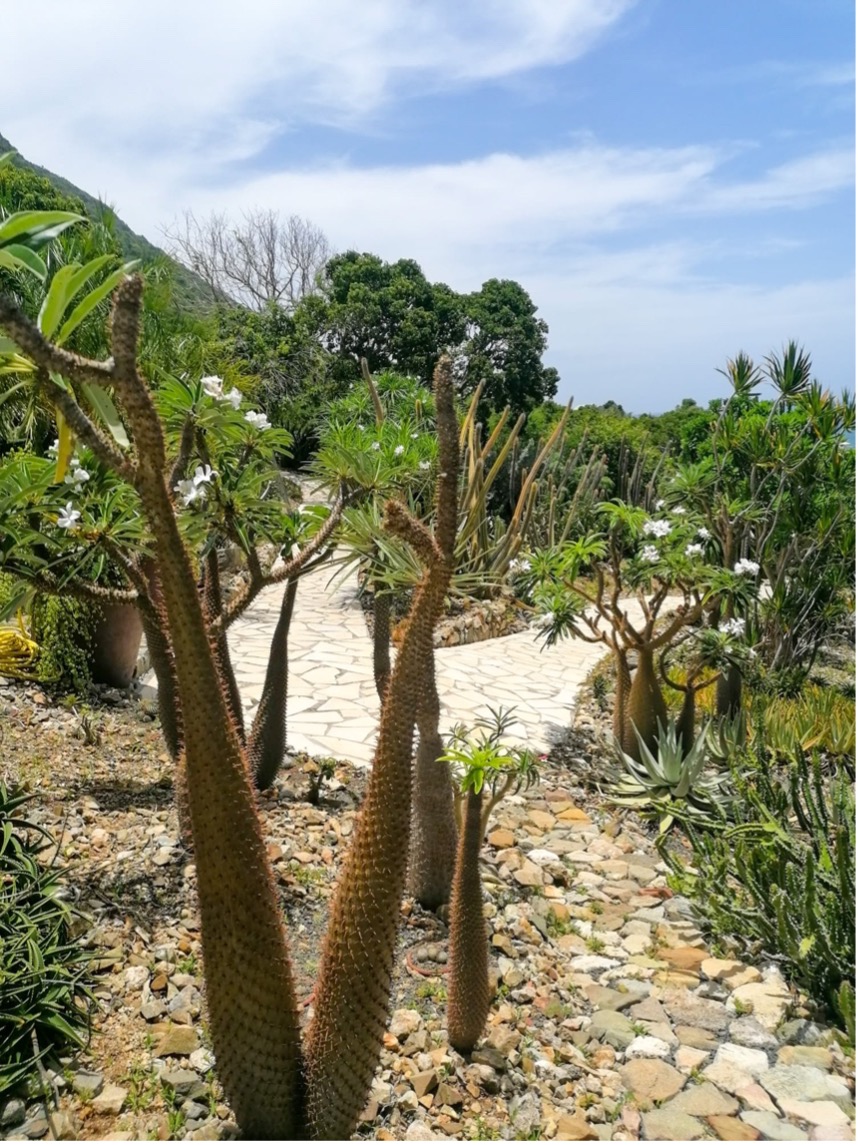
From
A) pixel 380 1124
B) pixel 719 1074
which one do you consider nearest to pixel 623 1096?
pixel 719 1074

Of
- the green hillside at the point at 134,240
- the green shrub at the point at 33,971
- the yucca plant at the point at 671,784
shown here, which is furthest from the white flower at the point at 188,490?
the green hillside at the point at 134,240

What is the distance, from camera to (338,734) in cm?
564

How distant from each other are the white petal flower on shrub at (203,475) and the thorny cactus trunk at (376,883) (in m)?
1.10

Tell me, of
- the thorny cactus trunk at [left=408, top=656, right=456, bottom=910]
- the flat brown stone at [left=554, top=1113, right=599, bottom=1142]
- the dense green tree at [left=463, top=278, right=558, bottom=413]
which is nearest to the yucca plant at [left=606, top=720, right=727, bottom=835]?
the thorny cactus trunk at [left=408, top=656, right=456, bottom=910]

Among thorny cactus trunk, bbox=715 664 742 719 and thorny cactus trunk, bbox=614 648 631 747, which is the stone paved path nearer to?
thorny cactus trunk, bbox=614 648 631 747

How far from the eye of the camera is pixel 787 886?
10.6ft

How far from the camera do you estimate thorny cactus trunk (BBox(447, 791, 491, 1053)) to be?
2568 millimetres

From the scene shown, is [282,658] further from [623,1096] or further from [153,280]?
[153,280]

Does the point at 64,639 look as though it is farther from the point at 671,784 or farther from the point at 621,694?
the point at 671,784

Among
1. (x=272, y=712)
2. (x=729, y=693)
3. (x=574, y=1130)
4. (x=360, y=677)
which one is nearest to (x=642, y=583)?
(x=729, y=693)

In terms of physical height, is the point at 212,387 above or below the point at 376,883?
above

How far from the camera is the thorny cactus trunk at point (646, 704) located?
5.44m

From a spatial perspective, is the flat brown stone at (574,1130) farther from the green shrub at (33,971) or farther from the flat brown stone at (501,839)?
the flat brown stone at (501,839)

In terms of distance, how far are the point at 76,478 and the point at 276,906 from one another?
1.58 m
